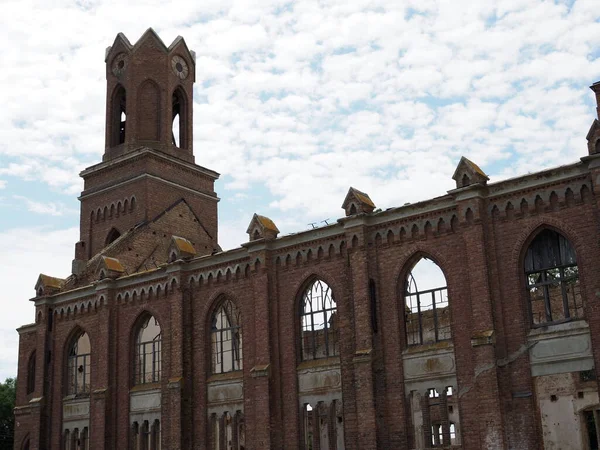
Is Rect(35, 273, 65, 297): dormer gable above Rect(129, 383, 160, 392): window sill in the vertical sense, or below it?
above

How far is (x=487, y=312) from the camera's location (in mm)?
21734

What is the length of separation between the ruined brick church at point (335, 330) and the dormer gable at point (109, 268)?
0.36 feet

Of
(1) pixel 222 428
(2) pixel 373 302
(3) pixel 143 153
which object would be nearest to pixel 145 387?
(1) pixel 222 428

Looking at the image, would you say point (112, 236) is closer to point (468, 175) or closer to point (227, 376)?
point (227, 376)

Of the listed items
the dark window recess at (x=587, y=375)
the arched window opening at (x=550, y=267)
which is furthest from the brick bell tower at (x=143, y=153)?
the dark window recess at (x=587, y=375)

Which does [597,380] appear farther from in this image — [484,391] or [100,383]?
[100,383]

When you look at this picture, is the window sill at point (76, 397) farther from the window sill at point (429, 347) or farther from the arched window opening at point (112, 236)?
the window sill at point (429, 347)

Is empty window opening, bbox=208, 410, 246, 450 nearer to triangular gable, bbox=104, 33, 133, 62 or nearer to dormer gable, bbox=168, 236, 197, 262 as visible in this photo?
dormer gable, bbox=168, 236, 197, 262

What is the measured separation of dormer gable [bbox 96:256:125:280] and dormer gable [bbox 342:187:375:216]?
37.7ft

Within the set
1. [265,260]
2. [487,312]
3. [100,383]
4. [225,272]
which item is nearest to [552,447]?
[487,312]

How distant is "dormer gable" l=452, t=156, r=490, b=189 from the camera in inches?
891

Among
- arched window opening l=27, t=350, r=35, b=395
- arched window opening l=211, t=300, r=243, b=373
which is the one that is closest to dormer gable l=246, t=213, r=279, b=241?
arched window opening l=211, t=300, r=243, b=373

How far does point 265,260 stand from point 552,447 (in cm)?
1106

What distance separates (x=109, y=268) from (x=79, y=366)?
4541mm
